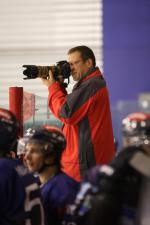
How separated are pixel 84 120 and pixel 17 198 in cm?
122

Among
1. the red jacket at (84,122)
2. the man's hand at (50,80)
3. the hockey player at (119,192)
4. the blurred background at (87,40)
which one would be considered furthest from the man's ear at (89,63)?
the hockey player at (119,192)

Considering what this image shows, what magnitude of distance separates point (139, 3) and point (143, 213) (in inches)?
175

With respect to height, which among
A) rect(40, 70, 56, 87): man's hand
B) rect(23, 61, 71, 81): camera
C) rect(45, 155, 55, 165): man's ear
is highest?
rect(23, 61, 71, 81): camera

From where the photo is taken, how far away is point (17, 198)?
9.88 feet

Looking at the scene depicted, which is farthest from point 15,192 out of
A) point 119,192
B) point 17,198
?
point 119,192

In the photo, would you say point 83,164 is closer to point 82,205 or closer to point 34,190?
point 34,190

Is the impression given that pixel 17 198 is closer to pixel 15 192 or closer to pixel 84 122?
pixel 15 192

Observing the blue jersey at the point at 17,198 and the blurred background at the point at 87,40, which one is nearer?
the blue jersey at the point at 17,198

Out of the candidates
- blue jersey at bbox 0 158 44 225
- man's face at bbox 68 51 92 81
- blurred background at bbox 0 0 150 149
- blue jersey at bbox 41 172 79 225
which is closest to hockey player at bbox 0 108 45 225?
blue jersey at bbox 0 158 44 225

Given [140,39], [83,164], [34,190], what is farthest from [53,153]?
[140,39]

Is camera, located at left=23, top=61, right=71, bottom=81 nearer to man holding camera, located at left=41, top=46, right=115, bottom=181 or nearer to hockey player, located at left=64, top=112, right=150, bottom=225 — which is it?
man holding camera, located at left=41, top=46, right=115, bottom=181

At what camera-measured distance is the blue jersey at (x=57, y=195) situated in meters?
3.18

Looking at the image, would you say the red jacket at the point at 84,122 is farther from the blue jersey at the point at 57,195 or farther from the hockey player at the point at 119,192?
the hockey player at the point at 119,192

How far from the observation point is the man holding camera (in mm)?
4078
